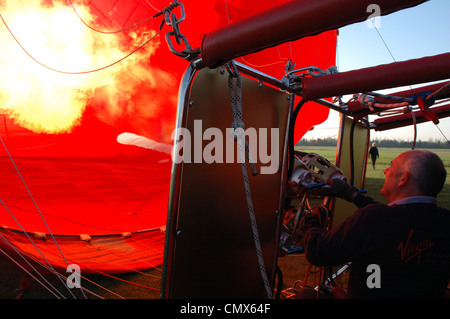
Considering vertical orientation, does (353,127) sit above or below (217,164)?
above

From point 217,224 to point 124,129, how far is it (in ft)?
5.89

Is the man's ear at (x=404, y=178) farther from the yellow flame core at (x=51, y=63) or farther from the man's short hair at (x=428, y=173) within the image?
the yellow flame core at (x=51, y=63)

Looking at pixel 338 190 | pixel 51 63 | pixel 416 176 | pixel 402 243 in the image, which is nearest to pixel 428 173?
pixel 416 176

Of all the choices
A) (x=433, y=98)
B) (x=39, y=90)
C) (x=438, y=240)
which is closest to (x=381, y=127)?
(x=433, y=98)

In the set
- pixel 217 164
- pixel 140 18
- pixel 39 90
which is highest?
pixel 140 18

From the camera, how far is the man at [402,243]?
96 cm

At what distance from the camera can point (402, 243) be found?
958mm

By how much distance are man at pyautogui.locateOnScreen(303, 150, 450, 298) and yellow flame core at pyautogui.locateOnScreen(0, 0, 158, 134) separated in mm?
2025

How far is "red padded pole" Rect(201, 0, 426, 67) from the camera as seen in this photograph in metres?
0.55

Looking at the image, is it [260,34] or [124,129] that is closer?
[260,34]

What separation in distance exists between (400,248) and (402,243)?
17 millimetres
